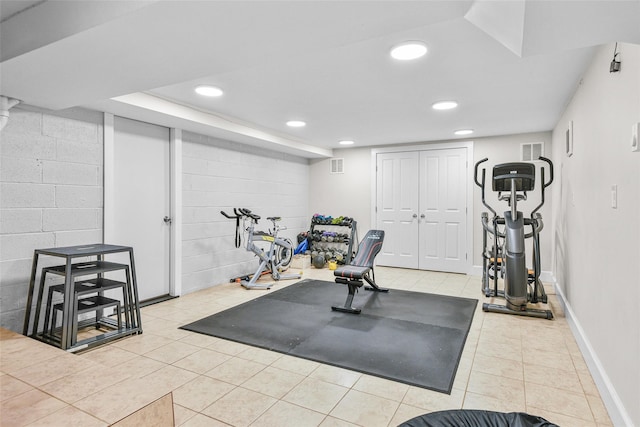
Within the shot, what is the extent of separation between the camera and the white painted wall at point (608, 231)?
169 centimetres

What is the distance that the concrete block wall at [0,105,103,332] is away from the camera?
284 centimetres

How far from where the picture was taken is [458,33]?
7.17 ft

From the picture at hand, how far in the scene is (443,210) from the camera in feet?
19.6

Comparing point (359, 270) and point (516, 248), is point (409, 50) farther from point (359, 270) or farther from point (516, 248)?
point (516, 248)

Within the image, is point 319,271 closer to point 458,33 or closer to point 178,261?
point 178,261

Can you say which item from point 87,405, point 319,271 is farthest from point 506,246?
point 87,405

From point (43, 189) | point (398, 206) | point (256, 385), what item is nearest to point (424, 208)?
point (398, 206)

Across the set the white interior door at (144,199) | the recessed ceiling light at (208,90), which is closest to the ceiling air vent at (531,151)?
the recessed ceiling light at (208,90)

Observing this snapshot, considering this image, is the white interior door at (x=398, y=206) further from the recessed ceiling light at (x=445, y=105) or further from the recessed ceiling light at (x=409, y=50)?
the recessed ceiling light at (x=409, y=50)

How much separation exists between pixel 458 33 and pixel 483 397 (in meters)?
2.29

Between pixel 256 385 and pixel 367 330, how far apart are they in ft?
4.26

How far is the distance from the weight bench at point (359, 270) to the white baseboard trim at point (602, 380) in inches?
76.3

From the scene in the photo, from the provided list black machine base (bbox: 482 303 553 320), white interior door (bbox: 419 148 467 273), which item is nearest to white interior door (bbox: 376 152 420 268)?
white interior door (bbox: 419 148 467 273)

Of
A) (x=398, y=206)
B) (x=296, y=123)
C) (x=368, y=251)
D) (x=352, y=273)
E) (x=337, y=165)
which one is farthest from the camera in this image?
(x=337, y=165)
